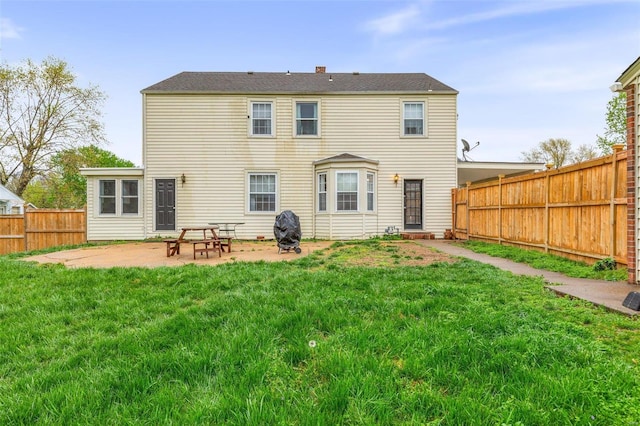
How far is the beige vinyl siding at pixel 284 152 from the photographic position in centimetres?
1309

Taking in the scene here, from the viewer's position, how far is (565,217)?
698 cm

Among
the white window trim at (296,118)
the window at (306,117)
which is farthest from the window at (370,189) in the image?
the window at (306,117)

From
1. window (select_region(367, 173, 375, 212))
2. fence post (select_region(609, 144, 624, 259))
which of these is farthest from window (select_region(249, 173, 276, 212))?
fence post (select_region(609, 144, 624, 259))

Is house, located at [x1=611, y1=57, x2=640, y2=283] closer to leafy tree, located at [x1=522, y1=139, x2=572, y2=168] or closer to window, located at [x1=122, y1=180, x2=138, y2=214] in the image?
window, located at [x1=122, y1=180, x2=138, y2=214]

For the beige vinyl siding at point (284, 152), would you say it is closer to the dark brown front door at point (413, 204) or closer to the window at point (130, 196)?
the dark brown front door at point (413, 204)

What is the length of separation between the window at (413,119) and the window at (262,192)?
5.77 meters

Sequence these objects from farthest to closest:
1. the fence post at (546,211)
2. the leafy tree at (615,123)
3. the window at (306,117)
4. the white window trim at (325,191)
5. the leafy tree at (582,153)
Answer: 1. the leafy tree at (582,153)
2. the leafy tree at (615,123)
3. the window at (306,117)
4. the white window trim at (325,191)
5. the fence post at (546,211)

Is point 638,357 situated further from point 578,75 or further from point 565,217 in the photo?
point 578,75

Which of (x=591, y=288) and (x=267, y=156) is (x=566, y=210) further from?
(x=267, y=156)

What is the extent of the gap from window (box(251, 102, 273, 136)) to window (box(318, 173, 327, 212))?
9.09 ft

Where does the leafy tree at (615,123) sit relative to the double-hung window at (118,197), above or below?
above

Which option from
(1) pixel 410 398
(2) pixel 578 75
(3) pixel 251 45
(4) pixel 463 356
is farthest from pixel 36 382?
(2) pixel 578 75

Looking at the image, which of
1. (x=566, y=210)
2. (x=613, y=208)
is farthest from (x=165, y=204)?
(x=613, y=208)

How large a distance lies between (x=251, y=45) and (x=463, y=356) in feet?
56.5
